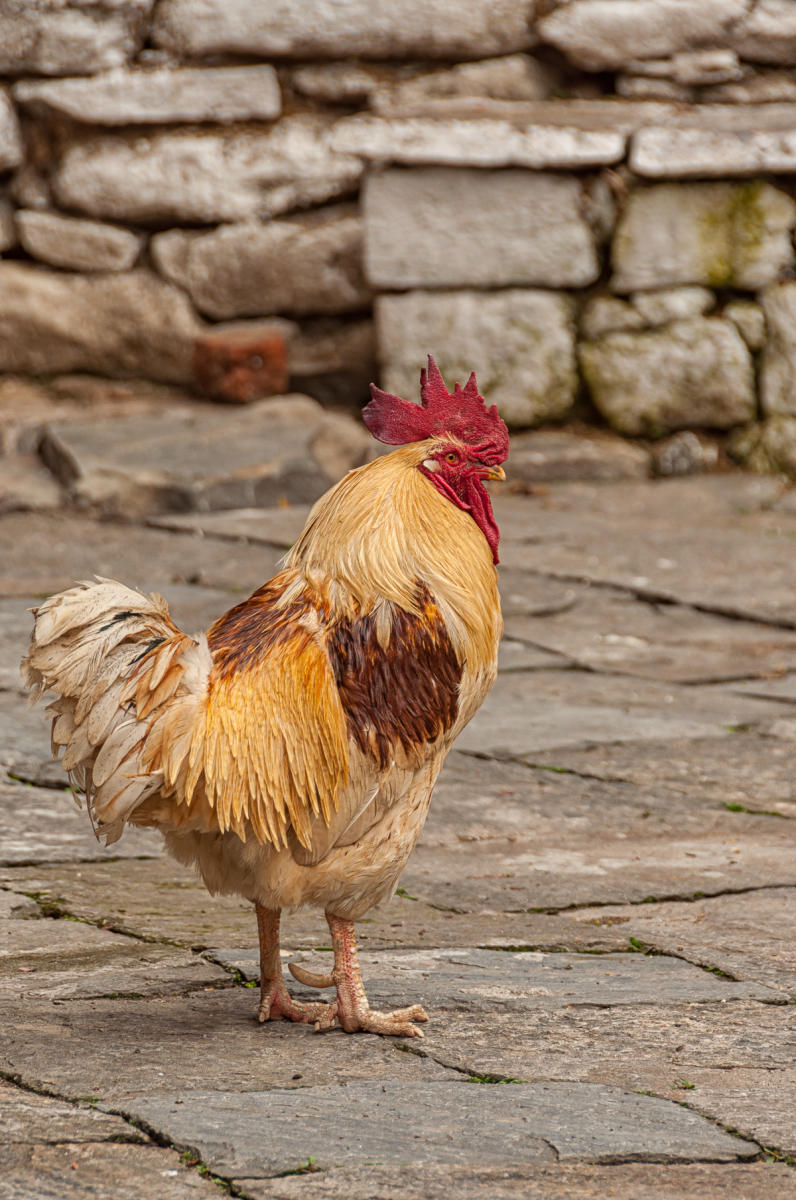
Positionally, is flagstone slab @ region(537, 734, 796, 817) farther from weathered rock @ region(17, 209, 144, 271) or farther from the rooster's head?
weathered rock @ region(17, 209, 144, 271)

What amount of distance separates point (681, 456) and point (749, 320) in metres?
1.00

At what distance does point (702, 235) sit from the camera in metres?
10.3

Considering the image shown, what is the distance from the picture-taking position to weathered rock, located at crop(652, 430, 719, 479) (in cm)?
1055

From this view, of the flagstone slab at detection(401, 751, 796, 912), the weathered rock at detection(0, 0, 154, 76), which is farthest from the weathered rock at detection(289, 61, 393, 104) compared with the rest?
the flagstone slab at detection(401, 751, 796, 912)

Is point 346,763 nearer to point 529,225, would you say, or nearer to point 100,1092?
point 100,1092

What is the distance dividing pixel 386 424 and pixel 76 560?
15.1 ft

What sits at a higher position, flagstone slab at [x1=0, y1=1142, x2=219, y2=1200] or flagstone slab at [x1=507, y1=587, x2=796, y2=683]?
flagstone slab at [x1=0, y1=1142, x2=219, y2=1200]

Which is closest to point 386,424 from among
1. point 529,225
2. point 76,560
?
point 76,560

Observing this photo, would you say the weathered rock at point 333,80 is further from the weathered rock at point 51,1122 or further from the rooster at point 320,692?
the weathered rock at point 51,1122

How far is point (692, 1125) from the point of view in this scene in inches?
118

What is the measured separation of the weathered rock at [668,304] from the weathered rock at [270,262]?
1.81 m

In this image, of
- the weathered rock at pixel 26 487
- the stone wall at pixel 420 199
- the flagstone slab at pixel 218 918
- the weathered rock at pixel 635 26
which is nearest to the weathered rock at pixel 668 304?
the stone wall at pixel 420 199

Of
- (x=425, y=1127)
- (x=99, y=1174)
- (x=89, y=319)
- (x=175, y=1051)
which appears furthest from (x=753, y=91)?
(x=99, y=1174)

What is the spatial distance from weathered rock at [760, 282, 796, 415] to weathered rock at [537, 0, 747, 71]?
5.69ft
